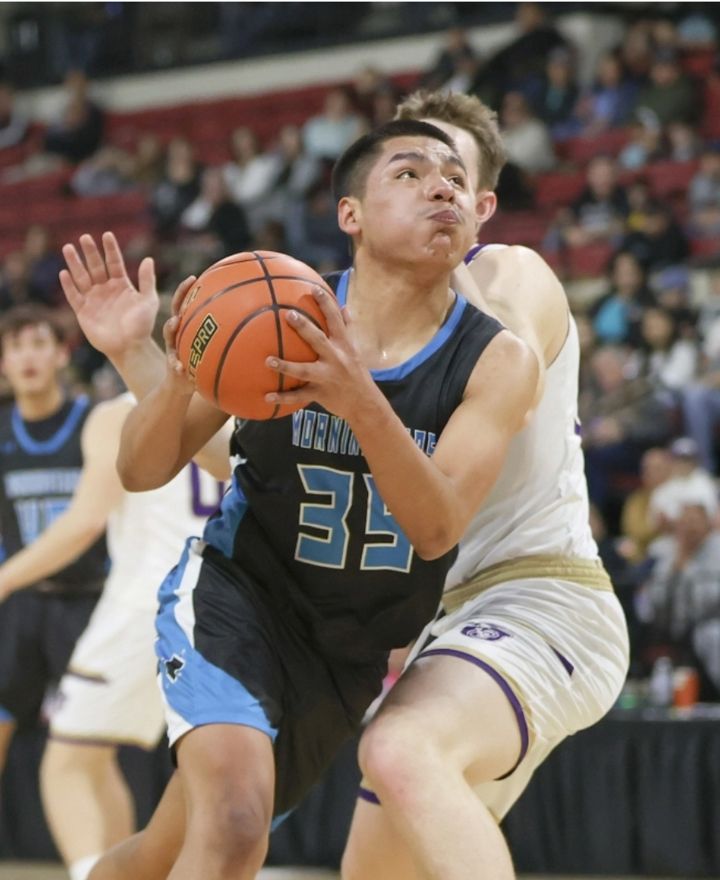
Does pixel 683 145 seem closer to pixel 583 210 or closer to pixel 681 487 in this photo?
pixel 583 210

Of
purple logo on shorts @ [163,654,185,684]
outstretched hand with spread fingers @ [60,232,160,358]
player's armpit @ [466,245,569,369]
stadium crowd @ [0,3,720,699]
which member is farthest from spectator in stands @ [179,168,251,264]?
purple logo on shorts @ [163,654,185,684]

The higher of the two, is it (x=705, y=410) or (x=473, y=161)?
(x=473, y=161)

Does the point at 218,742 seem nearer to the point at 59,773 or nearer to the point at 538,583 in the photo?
the point at 538,583

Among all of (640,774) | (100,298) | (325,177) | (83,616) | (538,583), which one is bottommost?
(640,774)

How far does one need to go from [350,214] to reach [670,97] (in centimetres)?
1046

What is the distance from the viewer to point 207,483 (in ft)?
21.6

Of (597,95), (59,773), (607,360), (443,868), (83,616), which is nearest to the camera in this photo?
(443,868)

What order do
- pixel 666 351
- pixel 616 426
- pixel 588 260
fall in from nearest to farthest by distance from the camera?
pixel 616 426 < pixel 666 351 < pixel 588 260

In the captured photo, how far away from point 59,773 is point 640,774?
270 cm

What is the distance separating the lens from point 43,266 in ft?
53.4

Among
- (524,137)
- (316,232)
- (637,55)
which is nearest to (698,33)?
(637,55)

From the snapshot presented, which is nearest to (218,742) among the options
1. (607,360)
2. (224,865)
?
(224,865)

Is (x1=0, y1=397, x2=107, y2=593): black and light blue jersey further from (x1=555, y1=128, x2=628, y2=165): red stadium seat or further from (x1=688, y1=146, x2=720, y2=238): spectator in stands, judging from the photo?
(x1=555, y1=128, x2=628, y2=165): red stadium seat

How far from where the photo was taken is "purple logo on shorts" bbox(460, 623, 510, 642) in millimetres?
3791
